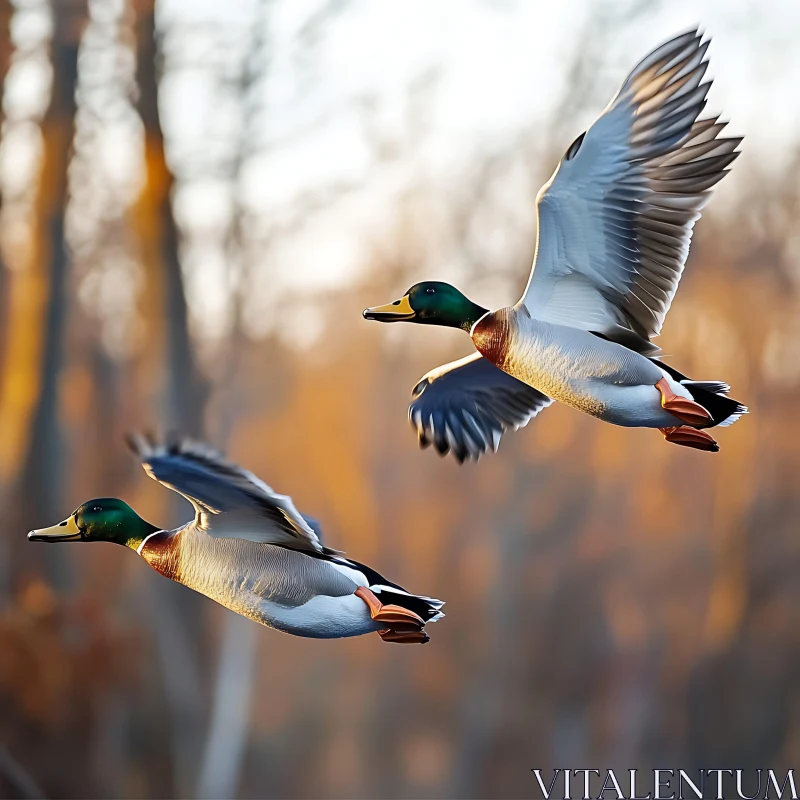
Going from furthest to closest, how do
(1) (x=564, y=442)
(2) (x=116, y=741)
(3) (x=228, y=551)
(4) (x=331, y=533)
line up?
(4) (x=331, y=533)
(1) (x=564, y=442)
(2) (x=116, y=741)
(3) (x=228, y=551)

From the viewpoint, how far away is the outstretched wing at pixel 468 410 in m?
3.66

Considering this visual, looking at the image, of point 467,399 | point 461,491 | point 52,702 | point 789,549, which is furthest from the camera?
point 461,491

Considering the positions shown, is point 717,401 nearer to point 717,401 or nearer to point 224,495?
point 717,401

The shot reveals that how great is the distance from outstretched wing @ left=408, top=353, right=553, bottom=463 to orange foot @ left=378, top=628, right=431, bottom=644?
1148 millimetres

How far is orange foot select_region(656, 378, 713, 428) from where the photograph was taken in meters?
2.72

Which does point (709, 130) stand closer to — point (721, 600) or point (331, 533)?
point (721, 600)

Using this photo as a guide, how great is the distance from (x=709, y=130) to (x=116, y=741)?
1061cm

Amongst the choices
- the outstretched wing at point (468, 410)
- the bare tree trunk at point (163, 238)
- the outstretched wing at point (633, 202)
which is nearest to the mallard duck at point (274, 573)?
the outstretched wing at point (633, 202)

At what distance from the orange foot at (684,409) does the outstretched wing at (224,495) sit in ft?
2.77

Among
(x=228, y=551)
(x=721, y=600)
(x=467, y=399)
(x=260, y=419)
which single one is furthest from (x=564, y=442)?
(x=228, y=551)

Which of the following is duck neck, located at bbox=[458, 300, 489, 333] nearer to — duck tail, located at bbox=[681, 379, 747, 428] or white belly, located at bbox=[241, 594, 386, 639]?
duck tail, located at bbox=[681, 379, 747, 428]

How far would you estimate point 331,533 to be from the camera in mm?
17625

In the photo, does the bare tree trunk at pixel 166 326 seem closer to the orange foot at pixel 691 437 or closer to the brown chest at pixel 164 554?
the brown chest at pixel 164 554

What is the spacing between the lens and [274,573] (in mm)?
2668
